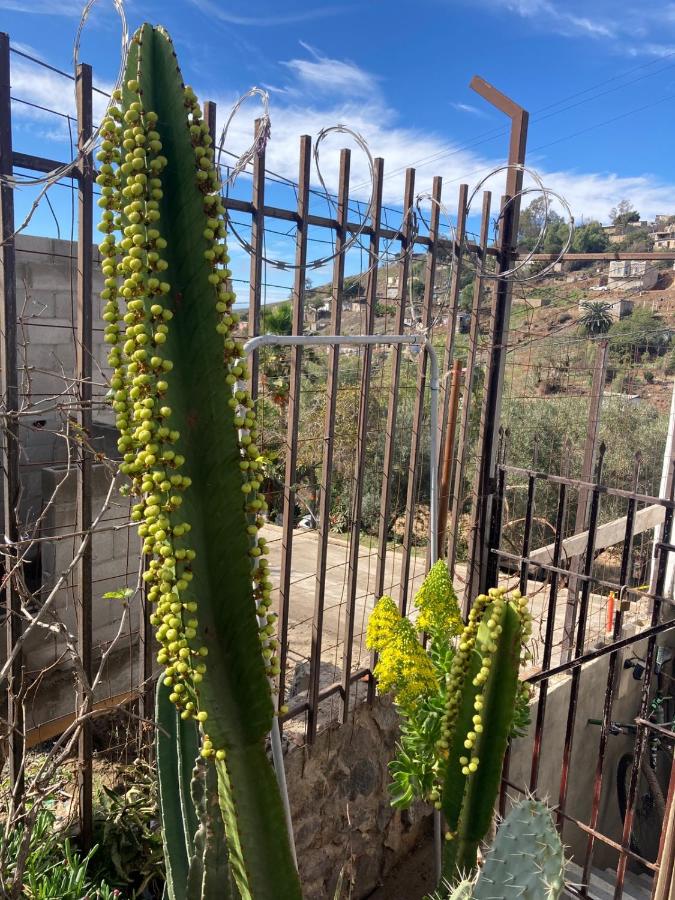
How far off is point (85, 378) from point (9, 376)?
0.77ft

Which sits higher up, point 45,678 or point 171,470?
point 171,470

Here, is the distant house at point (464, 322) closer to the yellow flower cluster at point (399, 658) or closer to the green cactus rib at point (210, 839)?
the yellow flower cluster at point (399, 658)

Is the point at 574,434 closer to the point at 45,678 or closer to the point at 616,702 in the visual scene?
the point at 616,702

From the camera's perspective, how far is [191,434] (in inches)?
54.2

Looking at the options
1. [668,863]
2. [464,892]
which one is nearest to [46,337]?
[464,892]

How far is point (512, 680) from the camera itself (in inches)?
84.6

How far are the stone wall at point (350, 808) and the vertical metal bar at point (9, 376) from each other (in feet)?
4.12

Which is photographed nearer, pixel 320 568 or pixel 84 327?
pixel 84 327

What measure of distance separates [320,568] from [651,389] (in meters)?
13.3

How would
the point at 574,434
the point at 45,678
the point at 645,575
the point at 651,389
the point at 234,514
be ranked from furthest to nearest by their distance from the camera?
1. the point at 651,389
2. the point at 574,434
3. the point at 645,575
4. the point at 45,678
5. the point at 234,514

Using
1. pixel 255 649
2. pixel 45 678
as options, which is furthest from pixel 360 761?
pixel 255 649

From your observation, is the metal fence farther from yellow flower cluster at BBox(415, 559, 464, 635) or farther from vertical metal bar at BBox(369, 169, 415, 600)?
yellow flower cluster at BBox(415, 559, 464, 635)

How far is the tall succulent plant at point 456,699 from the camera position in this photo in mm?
2137

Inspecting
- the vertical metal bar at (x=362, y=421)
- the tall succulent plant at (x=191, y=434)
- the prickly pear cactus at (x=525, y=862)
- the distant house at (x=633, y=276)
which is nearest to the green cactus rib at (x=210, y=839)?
the tall succulent plant at (x=191, y=434)
